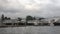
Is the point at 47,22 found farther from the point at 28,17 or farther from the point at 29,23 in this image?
the point at 28,17

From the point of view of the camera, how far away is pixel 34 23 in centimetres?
11744

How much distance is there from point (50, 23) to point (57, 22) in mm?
4971

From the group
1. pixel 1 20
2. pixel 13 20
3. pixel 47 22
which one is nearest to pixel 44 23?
pixel 47 22

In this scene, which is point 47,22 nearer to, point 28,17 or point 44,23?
point 44,23

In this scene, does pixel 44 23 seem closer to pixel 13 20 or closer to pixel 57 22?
pixel 57 22

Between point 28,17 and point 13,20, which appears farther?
point 28,17

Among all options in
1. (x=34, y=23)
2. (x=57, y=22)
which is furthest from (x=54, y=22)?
(x=34, y=23)

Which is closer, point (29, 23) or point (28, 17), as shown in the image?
point (29, 23)

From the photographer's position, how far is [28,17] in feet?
453

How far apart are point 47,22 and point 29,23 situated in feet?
44.3

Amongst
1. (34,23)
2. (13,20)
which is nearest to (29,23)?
(34,23)

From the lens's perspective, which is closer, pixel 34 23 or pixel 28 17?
pixel 34 23

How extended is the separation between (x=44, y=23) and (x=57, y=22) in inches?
348

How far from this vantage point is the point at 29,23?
380 feet
